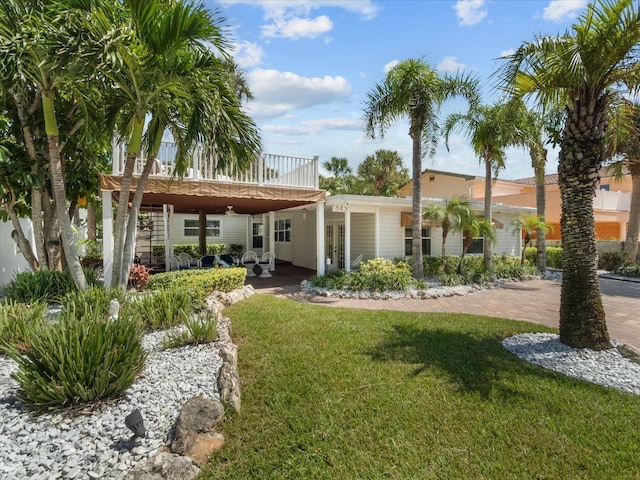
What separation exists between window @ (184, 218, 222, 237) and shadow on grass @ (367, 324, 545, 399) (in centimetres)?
1864

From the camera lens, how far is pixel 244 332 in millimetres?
5953

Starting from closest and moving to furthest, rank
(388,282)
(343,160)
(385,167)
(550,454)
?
(550,454) < (388,282) < (385,167) < (343,160)

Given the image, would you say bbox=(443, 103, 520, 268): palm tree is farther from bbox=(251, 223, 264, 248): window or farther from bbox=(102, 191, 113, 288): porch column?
bbox=(251, 223, 264, 248): window

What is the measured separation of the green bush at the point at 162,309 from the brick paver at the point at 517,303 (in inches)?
154

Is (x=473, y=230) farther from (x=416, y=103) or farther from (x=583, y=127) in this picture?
(x=583, y=127)

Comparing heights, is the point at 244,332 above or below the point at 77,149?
below

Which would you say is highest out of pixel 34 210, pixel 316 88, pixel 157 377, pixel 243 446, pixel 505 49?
pixel 316 88

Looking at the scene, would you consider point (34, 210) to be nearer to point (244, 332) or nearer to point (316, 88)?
point (244, 332)

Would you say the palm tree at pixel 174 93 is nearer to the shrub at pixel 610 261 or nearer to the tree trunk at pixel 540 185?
the tree trunk at pixel 540 185

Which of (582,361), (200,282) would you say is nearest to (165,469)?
(200,282)

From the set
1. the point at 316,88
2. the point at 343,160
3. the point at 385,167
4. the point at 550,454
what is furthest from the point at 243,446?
the point at 343,160

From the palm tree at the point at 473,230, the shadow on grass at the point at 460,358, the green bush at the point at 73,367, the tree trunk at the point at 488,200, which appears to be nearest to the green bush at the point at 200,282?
the green bush at the point at 73,367

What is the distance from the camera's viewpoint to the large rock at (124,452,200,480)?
2.69 m

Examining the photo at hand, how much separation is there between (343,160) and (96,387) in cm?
2961
